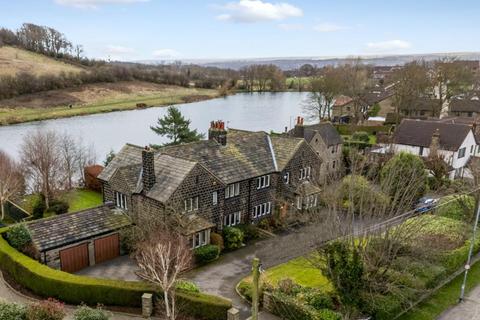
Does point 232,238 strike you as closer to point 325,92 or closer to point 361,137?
point 361,137

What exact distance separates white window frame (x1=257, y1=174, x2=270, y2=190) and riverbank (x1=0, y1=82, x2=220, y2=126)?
6565cm

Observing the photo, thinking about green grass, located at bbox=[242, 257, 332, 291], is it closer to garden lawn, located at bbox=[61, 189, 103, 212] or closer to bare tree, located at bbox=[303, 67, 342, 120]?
garden lawn, located at bbox=[61, 189, 103, 212]

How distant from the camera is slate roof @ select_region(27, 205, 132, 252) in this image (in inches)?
960

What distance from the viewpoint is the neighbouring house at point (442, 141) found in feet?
154

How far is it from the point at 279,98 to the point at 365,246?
119095 millimetres

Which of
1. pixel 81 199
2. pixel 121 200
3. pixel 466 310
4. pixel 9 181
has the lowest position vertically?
pixel 466 310

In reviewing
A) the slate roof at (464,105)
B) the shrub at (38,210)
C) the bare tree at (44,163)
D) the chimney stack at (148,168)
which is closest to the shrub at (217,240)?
the chimney stack at (148,168)

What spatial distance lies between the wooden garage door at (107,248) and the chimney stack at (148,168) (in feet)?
13.2

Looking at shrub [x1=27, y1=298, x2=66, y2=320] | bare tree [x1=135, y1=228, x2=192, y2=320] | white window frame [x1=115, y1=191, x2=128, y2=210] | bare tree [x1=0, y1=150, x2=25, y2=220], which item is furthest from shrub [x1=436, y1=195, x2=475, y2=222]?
bare tree [x1=0, y1=150, x2=25, y2=220]

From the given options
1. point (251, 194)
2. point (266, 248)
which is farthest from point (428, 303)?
point (251, 194)

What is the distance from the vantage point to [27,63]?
4897 inches

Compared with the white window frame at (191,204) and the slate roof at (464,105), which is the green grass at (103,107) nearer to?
the white window frame at (191,204)

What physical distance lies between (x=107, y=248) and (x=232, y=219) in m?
9.65

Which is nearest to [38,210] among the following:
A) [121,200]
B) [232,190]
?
[121,200]
